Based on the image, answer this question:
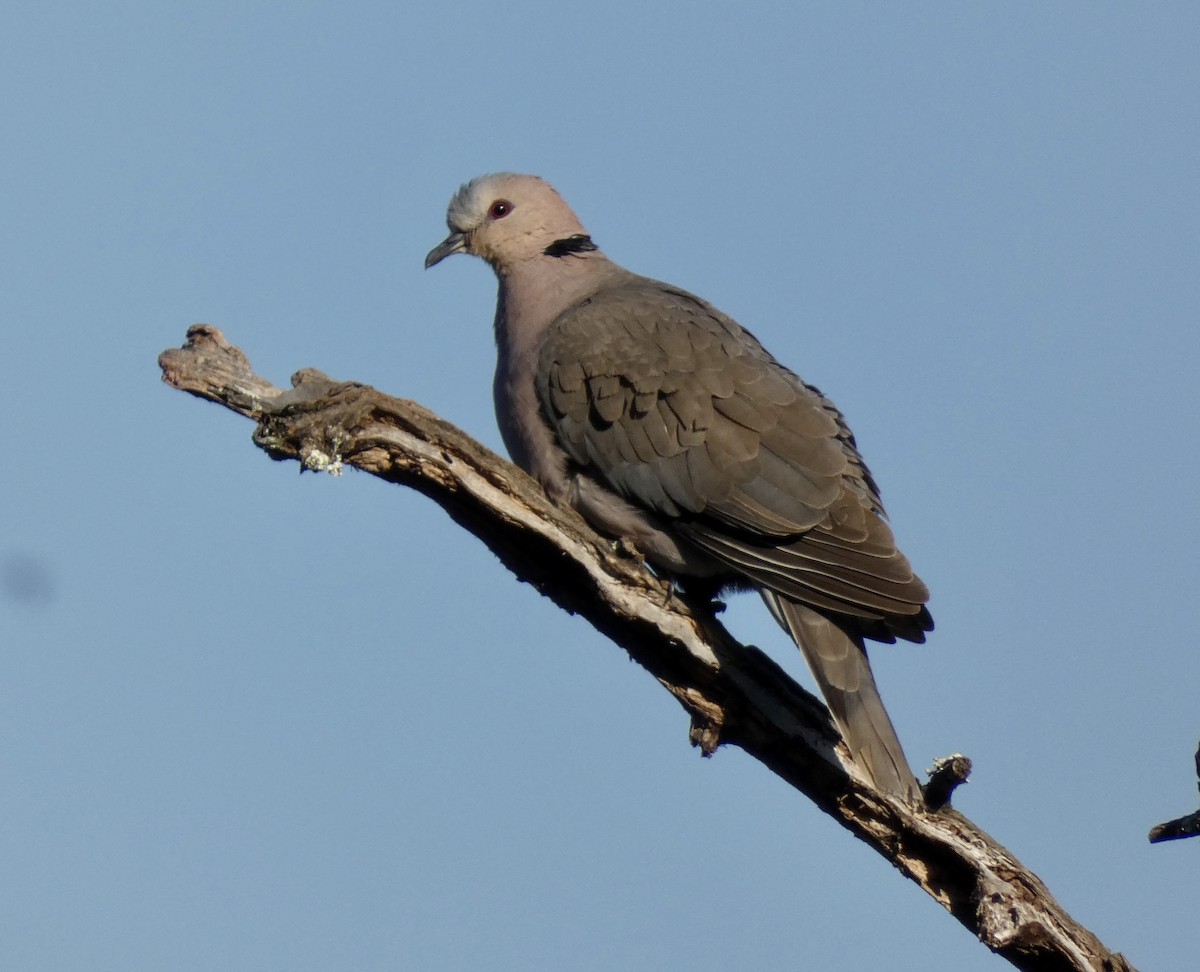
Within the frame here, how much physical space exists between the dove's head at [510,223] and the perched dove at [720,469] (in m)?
0.72

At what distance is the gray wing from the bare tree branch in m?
0.31

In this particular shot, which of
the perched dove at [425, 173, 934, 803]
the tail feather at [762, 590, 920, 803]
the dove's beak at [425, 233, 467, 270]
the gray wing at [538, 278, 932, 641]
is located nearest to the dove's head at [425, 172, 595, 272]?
the dove's beak at [425, 233, 467, 270]

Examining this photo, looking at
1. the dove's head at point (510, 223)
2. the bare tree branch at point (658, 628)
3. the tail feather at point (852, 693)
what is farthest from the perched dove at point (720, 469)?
the dove's head at point (510, 223)

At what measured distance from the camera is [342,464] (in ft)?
14.6

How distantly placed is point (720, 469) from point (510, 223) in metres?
1.98

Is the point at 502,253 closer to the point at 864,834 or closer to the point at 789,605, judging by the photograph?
the point at 789,605

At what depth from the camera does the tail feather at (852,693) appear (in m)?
4.59

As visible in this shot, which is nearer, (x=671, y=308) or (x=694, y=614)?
(x=694, y=614)

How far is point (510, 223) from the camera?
21.4 ft

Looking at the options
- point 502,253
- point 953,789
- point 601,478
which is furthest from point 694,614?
point 502,253

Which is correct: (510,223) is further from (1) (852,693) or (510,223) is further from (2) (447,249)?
(1) (852,693)

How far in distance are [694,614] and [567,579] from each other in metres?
0.44

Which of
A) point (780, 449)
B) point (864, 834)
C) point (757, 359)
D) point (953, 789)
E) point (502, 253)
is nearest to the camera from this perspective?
point (953, 789)

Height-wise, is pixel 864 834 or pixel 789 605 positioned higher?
pixel 789 605
